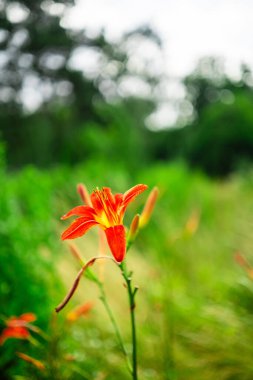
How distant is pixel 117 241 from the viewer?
44cm

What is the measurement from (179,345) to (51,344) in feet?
2.22

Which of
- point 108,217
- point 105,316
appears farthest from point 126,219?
point 108,217

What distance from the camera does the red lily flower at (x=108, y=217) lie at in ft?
1.45

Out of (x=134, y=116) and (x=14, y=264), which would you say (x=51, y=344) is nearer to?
(x=14, y=264)

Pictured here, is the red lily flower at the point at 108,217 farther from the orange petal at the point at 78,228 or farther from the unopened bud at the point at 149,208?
the unopened bud at the point at 149,208

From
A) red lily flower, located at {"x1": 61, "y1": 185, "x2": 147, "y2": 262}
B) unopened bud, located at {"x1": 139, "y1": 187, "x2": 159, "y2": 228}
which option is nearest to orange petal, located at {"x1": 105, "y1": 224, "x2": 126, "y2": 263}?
red lily flower, located at {"x1": 61, "y1": 185, "x2": 147, "y2": 262}

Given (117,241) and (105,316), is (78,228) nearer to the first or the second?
(117,241)

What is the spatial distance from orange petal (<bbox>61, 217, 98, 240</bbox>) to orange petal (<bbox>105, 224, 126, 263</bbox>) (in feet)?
0.07

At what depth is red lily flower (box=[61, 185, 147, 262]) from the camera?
0.44 metres

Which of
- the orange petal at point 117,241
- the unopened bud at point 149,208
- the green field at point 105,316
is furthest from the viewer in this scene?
the green field at point 105,316

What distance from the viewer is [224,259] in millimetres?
2303

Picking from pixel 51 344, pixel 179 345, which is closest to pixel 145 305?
pixel 179 345

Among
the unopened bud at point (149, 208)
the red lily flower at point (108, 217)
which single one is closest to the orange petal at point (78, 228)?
the red lily flower at point (108, 217)

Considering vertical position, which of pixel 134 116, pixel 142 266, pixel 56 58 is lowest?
pixel 142 266
